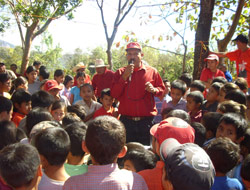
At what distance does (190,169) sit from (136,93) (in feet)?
8.87

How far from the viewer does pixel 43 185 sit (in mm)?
1851

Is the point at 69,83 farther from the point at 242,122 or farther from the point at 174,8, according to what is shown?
the point at 242,122

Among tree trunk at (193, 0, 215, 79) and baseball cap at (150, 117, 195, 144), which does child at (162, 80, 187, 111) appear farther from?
baseball cap at (150, 117, 195, 144)

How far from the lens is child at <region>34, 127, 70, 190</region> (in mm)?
1922

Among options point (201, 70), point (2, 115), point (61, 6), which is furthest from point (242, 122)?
point (61, 6)

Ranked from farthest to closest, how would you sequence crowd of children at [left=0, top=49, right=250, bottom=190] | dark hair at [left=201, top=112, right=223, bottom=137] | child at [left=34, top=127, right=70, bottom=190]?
dark hair at [left=201, top=112, right=223, bottom=137]
child at [left=34, top=127, right=70, bottom=190]
crowd of children at [left=0, top=49, right=250, bottom=190]

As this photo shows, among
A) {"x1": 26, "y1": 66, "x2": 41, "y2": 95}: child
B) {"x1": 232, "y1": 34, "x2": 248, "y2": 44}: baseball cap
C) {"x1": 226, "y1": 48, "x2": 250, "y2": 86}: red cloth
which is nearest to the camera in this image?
{"x1": 232, "y1": 34, "x2": 248, "y2": 44}: baseball cap

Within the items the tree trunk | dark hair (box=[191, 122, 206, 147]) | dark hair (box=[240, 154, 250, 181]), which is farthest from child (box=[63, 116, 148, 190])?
the tree trunk

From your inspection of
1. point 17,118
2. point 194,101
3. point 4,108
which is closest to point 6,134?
point 4,108

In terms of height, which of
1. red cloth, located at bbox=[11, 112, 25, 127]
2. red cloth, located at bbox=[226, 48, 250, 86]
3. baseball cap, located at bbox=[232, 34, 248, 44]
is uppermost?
baseball cap, located at bbox=[232, 34, 248, 44]

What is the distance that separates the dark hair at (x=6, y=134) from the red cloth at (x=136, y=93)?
1.78m

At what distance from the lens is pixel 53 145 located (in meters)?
1.98

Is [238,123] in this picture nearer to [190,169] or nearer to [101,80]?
[190,169]

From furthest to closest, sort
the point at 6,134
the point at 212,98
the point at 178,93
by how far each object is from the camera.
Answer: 1. the point at 178,93
2. the point at 212,98
3. the point at 6,134
